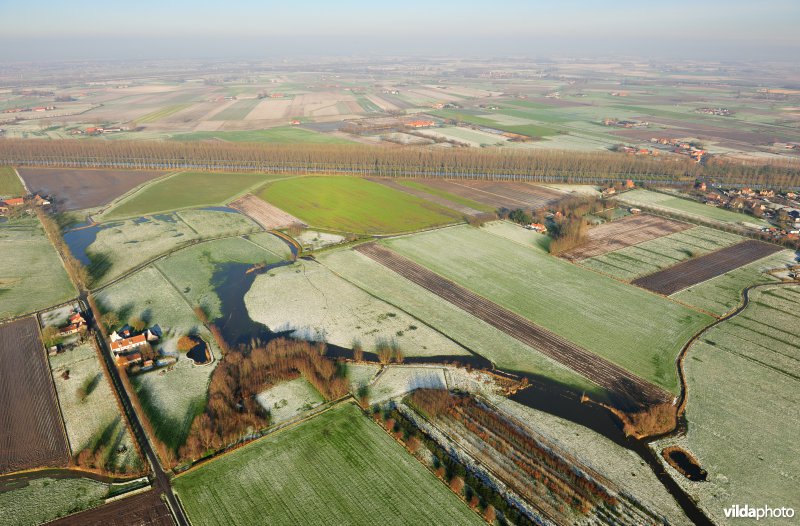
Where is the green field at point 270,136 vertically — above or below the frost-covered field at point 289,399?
above

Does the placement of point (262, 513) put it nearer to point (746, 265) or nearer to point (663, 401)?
point (663, 401)

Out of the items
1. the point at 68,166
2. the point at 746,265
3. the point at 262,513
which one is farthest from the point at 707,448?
the point at 68,166

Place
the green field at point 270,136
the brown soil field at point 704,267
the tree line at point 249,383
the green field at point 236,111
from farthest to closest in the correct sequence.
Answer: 1. the green field at point 236,111
2. the green field at point 270,136
3. the brown soil field at point 704,267
4. the tree line at point 249,383

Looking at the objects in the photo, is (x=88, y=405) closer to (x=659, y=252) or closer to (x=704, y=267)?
(x=659, y=252)

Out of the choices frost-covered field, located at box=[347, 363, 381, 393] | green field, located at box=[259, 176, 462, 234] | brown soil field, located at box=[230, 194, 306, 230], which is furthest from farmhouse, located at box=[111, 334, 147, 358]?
green field, located at box=[259, 176, 462, 234]

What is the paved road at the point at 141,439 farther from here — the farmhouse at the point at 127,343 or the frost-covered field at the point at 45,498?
the frost-covered field at the point at 45,498

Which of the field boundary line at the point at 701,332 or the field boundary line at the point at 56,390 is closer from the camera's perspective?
the field boundary line at the point at 56,390

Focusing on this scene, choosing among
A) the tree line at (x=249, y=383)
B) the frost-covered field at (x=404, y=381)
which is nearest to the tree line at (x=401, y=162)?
the tree line at (x=249, y=383)
